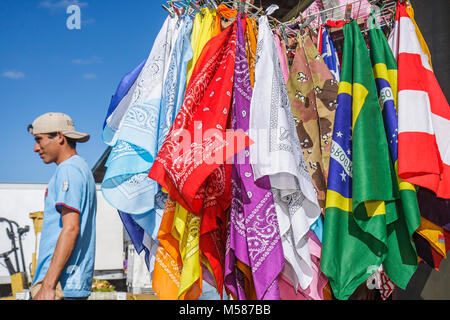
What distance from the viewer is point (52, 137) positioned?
77.1 inches

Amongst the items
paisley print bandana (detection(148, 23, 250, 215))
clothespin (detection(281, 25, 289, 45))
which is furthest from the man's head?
clothespin (detection(281, 25, 289, 45))

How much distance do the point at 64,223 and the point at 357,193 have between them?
4.63 ft

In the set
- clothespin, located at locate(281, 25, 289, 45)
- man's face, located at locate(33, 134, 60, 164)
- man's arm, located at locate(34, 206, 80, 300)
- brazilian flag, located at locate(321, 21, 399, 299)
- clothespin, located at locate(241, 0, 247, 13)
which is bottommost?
man's arm, located at locate(34, 206, 80, 300)

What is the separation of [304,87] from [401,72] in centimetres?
30

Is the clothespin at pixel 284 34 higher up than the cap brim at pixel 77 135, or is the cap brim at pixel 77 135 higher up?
the clothespin at pixel 284 34

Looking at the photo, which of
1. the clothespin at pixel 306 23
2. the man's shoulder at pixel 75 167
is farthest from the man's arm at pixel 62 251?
the clothespin at pixel 306 23

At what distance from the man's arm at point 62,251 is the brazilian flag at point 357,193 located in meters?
1.26

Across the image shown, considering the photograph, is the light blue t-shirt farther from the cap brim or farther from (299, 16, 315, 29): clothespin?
(299, 16, 315, 29): clothespin

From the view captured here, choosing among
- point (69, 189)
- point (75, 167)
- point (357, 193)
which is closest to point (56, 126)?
point (75, 167)

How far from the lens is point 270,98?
100 cm

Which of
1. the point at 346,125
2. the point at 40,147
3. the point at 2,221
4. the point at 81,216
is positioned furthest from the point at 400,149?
the point at 2,221

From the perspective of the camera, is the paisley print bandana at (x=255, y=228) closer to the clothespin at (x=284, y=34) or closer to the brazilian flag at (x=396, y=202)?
the brazilian flag at (x=396, y=202)

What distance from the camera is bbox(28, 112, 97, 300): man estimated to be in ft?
5.32

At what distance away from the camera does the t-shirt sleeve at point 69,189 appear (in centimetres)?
170
